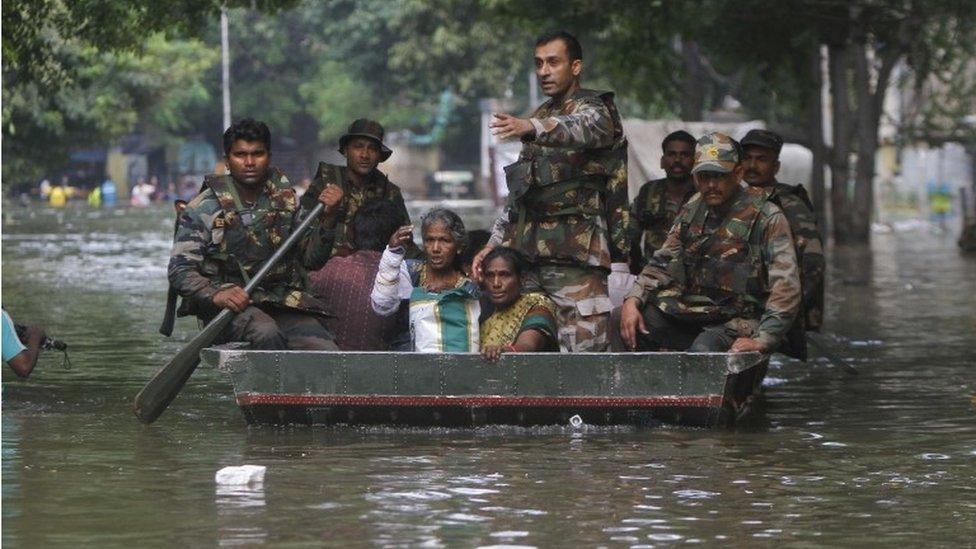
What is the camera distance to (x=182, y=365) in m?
10.5

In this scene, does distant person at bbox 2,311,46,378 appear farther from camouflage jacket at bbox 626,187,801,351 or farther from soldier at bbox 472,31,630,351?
camouflage jacket at bbox 626,187,801,351

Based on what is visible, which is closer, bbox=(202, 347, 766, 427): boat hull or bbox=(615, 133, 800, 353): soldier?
bbox=(202, 347, 766, 427): boat hull

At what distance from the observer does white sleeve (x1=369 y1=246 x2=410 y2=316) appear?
35.2ft

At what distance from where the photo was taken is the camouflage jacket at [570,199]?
1047cm

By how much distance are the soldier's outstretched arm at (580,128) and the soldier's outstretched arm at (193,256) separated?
1.85 metres

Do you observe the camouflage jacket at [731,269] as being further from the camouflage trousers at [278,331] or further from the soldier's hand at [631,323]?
Answer: the camouflage trousers at [278,331]

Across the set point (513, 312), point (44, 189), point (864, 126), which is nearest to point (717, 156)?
point (513, 312)

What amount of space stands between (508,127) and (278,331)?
1.93 metres

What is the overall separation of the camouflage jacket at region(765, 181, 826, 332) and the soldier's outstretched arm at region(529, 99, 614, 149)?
1.45 meters

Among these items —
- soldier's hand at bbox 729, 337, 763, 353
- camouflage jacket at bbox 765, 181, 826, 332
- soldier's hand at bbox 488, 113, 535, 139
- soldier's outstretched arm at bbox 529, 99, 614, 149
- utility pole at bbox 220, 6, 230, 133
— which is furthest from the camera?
utility pole at bbox 220, 6, 230, 133

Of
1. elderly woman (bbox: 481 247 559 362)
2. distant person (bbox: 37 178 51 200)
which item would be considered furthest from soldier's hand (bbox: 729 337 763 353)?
distant person (bbox: 37 178 51 200)

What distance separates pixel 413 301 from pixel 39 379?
3.44 m

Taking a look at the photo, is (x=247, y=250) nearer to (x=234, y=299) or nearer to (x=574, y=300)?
(x=234, y=299)

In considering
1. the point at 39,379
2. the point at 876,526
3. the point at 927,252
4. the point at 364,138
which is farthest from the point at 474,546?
the point at 927,252
